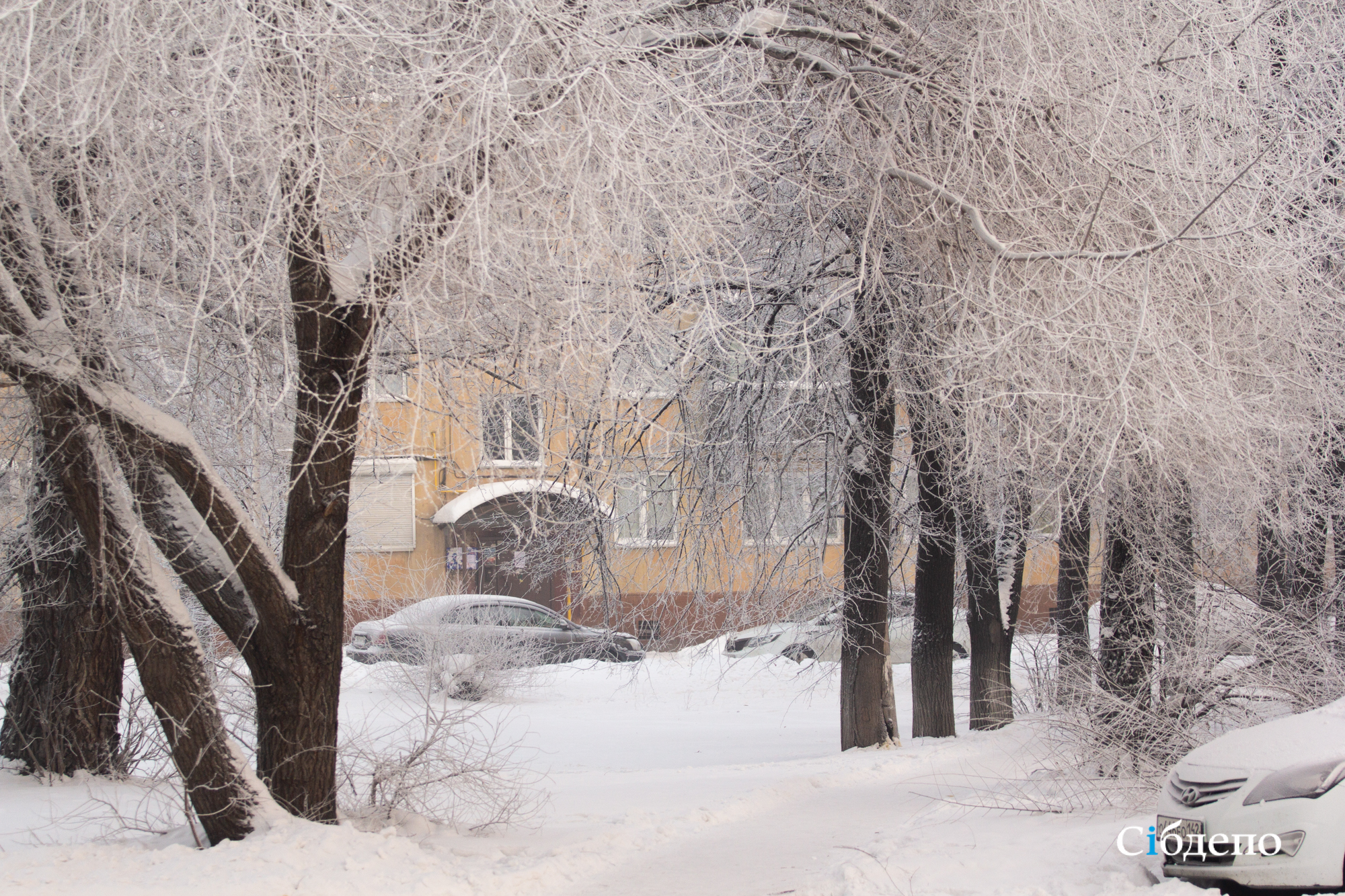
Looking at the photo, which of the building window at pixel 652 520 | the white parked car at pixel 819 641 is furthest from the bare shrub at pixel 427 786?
the white parked car at pixel 819 641

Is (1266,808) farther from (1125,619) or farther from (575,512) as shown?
(575,512)

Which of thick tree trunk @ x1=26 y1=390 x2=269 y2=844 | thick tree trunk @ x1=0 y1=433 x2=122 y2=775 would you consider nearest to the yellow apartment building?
thick tree trunk @ x1=26 y1=390 x2=269 y2=844

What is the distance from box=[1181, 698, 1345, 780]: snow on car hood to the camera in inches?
Answer: 167

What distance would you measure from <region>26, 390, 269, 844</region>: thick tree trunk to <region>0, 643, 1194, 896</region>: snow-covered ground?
0.21 m

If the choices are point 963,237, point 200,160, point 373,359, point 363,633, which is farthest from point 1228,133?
point 363,633

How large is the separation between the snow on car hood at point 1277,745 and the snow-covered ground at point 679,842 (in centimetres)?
53

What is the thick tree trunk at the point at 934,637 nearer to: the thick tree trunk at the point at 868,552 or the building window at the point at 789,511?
the thick tree trunk at the point at 868,552

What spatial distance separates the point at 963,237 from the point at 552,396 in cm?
277

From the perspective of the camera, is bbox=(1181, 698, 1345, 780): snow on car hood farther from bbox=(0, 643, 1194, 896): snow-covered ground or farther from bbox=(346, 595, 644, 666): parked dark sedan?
bbox=(346, 595, 644, 666): parked dark sedan

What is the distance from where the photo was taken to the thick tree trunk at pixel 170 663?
5082 millimetres

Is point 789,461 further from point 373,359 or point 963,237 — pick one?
point 373,359

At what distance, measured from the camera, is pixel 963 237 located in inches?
260

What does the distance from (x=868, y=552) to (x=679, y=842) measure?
3.86 metres

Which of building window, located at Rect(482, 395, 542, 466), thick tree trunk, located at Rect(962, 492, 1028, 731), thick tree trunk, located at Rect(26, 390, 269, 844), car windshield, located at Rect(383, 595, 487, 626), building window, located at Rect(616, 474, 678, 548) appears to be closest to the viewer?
thick tree trunk, located at Rect(26, 390, 269, 844)
